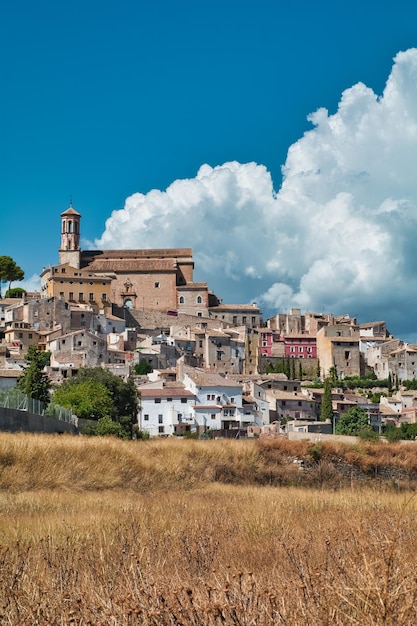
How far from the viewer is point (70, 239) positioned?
97.6 meters

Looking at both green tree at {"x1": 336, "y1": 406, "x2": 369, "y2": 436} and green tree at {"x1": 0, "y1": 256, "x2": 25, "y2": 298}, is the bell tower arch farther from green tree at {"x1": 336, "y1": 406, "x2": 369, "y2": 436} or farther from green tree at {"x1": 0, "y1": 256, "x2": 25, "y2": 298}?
green tree at {"x1": 336, "y1": 406, "x2": 369, "y2": 436}

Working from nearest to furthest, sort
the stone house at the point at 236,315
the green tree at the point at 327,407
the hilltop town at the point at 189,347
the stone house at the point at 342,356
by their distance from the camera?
1. the hilltop town at the point at 189,347
2. the green tree at the point at 327,407
3. the stone house at the point at 342,356
4. the stone house at the point at 236,315

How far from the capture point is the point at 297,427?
5828cm

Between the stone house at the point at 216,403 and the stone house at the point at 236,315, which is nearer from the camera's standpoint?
the stone house at the point at 216,403

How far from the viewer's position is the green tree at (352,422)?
57191 millimetres

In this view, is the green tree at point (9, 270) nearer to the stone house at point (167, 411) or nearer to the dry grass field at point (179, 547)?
the stone house at point (167, 411)

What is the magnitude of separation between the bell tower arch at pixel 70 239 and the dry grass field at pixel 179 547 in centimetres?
7782

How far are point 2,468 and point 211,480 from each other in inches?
232

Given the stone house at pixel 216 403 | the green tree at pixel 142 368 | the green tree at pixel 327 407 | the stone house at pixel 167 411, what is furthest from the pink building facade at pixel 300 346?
Result: the stone house at pixel 167 411

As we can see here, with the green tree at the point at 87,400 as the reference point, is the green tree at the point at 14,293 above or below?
above

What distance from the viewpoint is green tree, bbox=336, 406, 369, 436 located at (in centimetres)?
5719

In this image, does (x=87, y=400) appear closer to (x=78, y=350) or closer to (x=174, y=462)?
(x=174, y=462)

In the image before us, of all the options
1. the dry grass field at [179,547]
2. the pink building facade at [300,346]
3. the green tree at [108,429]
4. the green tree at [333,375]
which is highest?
the pink building facade at [300,346]

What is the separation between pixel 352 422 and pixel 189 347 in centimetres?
2403
